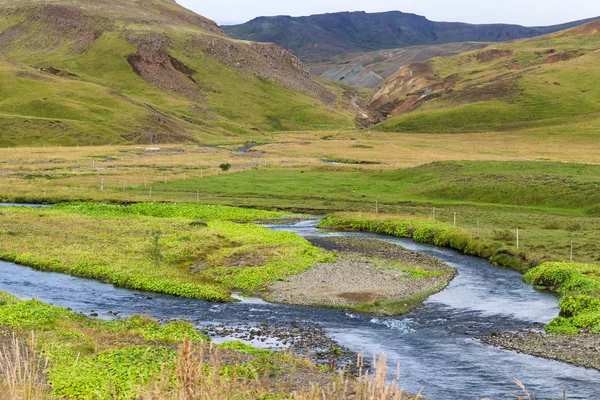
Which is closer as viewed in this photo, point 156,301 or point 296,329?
point 296,329

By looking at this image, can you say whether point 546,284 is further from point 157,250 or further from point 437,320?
point 157,250

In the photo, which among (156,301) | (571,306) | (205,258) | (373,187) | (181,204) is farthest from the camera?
(373,187)

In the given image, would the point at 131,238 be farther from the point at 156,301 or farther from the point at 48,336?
the point at 48,336

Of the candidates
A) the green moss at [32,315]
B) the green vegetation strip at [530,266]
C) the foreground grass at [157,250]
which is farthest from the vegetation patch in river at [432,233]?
the green moss at [32,315]

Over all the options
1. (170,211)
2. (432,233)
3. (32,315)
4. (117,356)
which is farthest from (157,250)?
(432,233)

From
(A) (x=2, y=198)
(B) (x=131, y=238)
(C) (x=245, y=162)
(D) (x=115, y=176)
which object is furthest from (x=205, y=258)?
(C) (x=245, y=162)

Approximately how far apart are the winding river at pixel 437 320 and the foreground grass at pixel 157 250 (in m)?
1.70

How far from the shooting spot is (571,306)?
36.1 meters

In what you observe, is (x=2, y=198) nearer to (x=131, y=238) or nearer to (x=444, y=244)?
(x=131, y=238)

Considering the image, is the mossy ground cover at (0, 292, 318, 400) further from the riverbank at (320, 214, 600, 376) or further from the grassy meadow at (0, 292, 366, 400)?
the riverbank at (320, 214, 600, 376)

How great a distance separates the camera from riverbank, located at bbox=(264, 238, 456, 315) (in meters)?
38.4

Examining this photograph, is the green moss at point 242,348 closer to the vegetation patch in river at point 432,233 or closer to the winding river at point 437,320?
the winding river at point 437,320

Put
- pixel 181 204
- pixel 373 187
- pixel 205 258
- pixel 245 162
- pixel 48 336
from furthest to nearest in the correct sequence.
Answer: pixel 245 162 → pixel 373 187 → pixel 181 204 → pixel 205 258 → pixel 48 336

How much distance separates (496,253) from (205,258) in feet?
68.5
